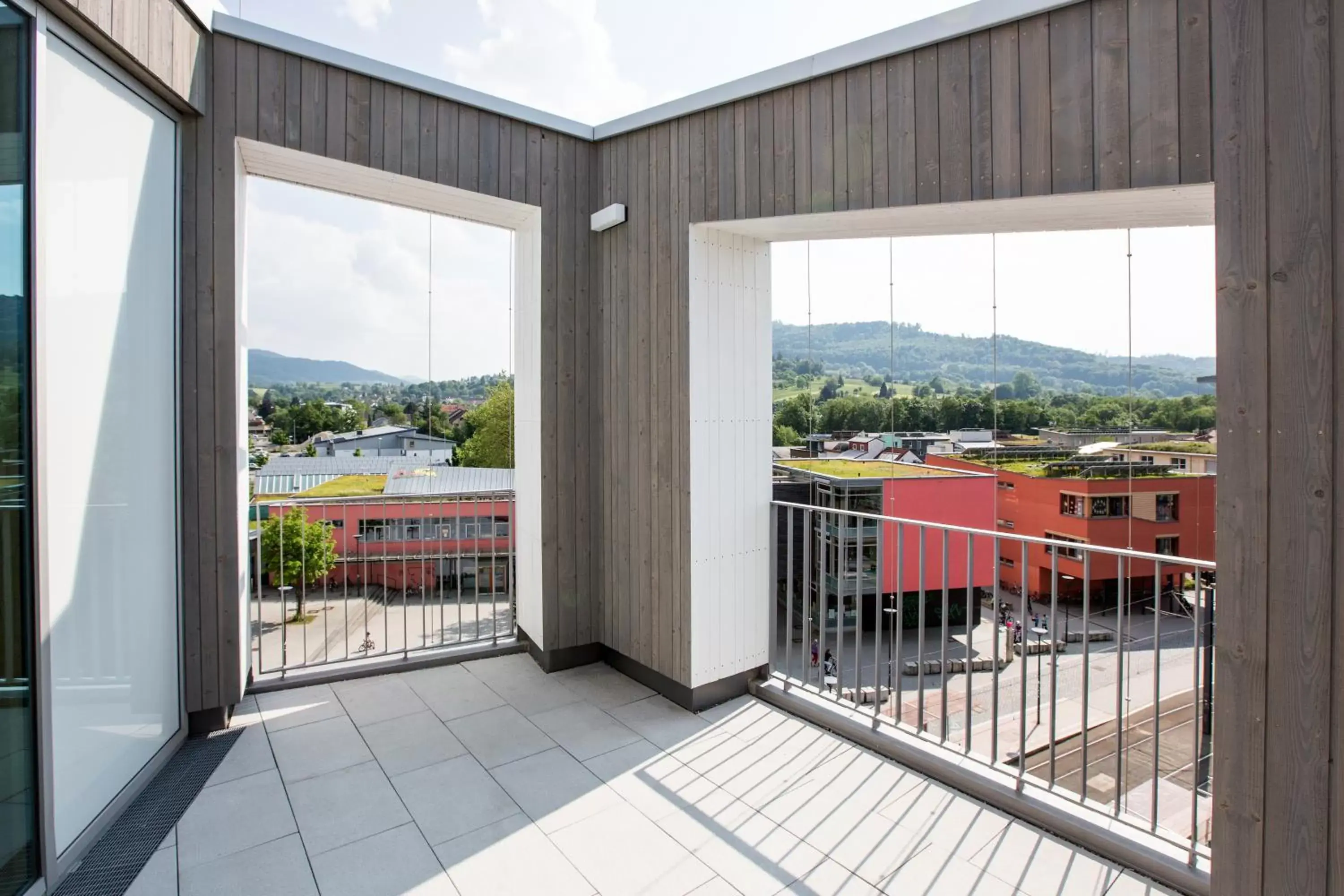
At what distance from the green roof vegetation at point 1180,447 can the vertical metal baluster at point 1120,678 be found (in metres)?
0.35

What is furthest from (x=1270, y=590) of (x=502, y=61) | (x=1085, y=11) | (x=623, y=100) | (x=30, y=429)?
(x=502, y=61)

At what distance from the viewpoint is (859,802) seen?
2248 millimetres

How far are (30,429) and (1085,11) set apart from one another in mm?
3141

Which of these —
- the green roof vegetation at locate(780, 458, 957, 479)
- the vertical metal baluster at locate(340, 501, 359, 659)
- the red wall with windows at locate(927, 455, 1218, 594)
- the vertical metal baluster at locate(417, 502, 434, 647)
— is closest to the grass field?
the green roof vegetation at locate(780, 458, 957, 479)

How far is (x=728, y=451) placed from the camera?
309 centimetres

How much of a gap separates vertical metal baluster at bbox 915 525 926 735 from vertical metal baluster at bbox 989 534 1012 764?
240mm

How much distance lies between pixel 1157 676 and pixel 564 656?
8.27ft

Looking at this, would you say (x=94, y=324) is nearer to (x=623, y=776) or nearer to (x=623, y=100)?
(x=623, y=776)

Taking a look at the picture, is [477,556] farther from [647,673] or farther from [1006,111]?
[1006,111]

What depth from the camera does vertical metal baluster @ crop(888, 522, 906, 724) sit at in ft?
8.60

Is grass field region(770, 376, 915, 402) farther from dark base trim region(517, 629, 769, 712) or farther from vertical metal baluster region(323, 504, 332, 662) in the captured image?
vertical metal baluster region(323, 504, 332, 662)

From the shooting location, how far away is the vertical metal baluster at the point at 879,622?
262 centimetres

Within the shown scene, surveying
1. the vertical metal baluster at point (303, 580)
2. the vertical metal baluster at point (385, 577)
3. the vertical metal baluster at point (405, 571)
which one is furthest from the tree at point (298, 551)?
the vertical metal baluster at point (405, 571)

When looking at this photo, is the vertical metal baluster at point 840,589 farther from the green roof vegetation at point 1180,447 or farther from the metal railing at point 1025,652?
the green roof vegetation at point 1180,447
